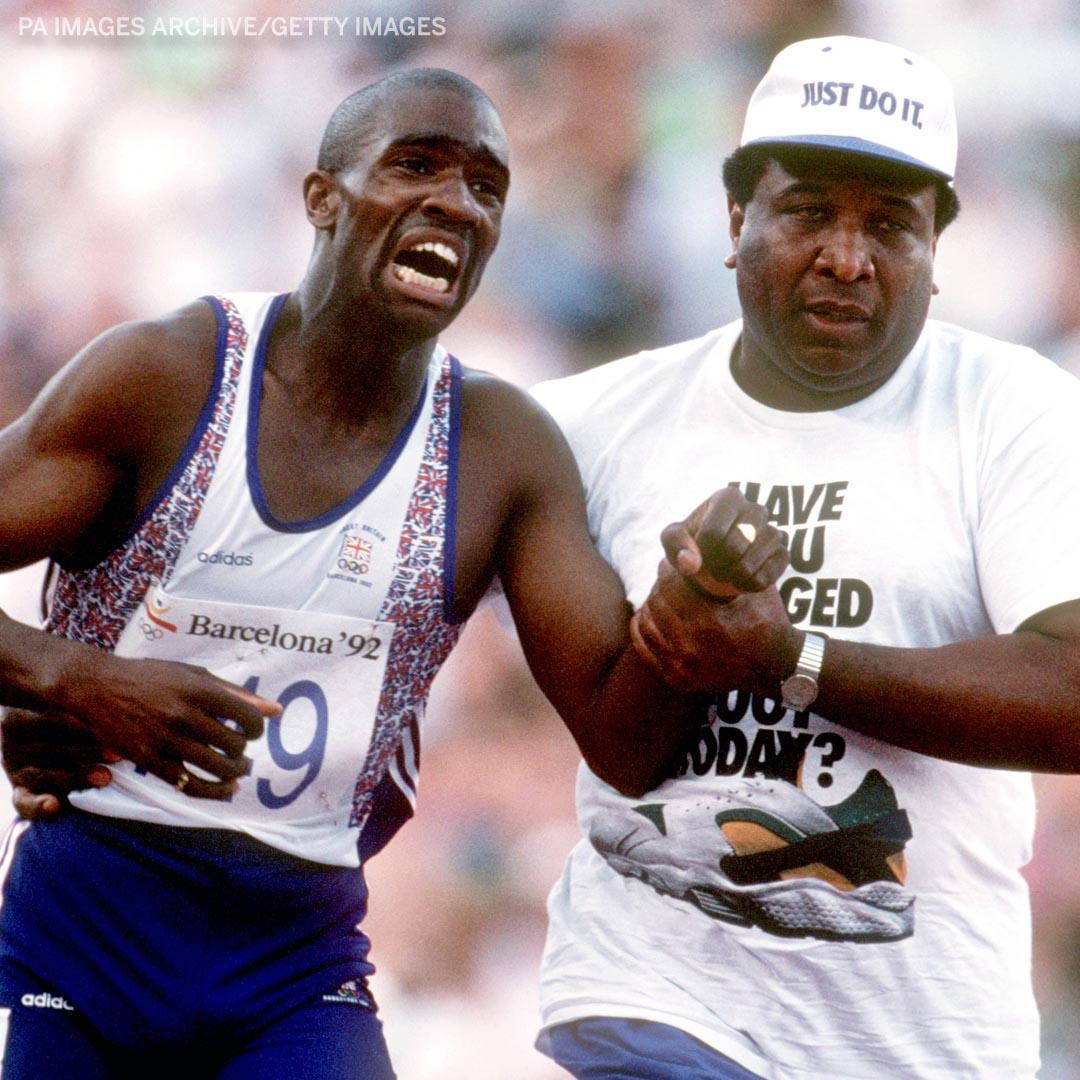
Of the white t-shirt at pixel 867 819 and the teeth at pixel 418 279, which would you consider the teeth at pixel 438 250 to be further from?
the white t-shirt at pixel 867 819

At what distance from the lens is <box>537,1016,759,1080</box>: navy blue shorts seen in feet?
7.93

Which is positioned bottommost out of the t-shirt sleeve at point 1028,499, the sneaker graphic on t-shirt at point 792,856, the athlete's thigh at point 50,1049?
the athlete's thigh at point 50,1049

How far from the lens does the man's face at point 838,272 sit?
8.18 feet

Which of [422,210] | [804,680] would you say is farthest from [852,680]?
[422,210]

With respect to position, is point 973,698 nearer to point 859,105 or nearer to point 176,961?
point 859,105

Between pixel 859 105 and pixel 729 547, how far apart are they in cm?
75

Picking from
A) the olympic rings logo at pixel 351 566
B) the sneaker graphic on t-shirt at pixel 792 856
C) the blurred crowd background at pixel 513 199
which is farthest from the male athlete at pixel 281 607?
the blurred crowd background at pixel 513 199

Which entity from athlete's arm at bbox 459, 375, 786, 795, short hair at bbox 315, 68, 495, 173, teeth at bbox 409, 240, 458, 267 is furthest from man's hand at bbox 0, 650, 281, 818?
short hair at bbox 315, 68, 495, 173

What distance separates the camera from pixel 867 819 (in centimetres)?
242

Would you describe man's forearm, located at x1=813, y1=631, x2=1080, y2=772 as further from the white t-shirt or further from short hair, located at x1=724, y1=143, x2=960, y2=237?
short hair, located at x1=724, y1=143, x2=960, y2=237

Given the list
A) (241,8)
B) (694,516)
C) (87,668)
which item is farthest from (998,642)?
(241,8)

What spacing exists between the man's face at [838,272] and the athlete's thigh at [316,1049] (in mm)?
1081

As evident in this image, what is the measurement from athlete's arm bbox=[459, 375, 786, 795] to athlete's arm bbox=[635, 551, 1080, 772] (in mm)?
182

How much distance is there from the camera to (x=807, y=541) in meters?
2.48
